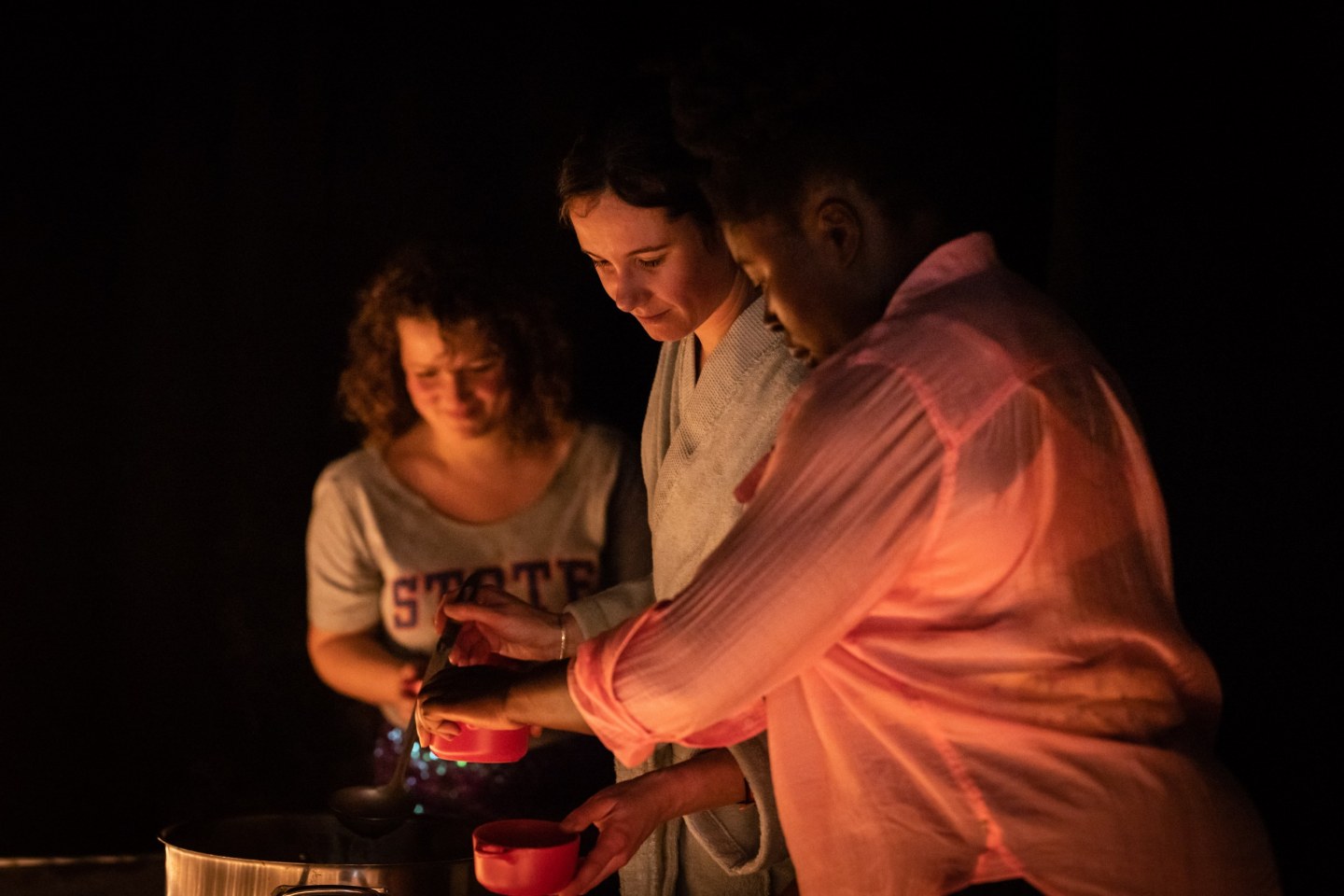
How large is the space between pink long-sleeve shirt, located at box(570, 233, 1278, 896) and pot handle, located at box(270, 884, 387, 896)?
52 cm

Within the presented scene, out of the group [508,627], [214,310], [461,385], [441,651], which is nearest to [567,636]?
[508,627]

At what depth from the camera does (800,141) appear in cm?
112

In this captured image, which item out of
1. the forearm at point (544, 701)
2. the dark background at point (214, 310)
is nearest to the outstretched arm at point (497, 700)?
the forearm at point (544, 701)

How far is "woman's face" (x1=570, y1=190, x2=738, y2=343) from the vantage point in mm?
1598

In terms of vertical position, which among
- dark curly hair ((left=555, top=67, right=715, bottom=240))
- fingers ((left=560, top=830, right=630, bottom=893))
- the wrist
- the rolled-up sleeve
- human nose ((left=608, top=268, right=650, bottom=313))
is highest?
dark curly hair ((left=555, top=67, right=715, bottom=240))

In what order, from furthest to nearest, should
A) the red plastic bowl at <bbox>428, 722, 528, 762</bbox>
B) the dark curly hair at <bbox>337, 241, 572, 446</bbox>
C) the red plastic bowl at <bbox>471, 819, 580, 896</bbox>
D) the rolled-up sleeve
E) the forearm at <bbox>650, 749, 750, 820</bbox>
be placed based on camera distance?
the dark curly hair at <bbox>337, 241, 572, 446</bbox>
the red plastic bowl at <bbox>428, 722, 528, 762</bbox>
the forearm at <bbox>650, 749, 750, 820</bbox>
the red plastic bowl at <bbox>471, 819, 580, 896</bbox>
the rolled-up sleeve

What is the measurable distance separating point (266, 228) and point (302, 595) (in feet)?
2.46

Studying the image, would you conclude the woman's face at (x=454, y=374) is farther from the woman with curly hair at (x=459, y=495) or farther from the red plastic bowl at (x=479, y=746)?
the red plastic bowl at (x=479, y=746)

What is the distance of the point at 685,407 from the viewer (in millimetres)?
1747

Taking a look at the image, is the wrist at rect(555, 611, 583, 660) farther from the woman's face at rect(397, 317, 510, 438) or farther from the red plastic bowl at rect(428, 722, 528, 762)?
the woman's face at rect(397, 317, 510, 438)

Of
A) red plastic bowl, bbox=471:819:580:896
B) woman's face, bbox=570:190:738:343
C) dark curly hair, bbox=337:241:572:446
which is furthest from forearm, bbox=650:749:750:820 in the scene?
dark curly hair, bbox=337:241:572:446

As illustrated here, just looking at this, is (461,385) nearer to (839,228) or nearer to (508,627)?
(508,627)

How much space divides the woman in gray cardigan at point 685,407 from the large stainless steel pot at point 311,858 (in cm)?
24

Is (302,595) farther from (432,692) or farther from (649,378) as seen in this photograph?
(432,692)
